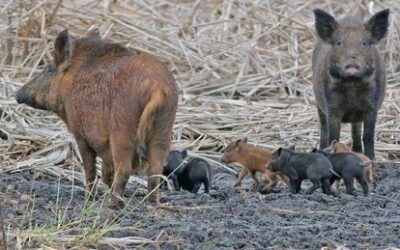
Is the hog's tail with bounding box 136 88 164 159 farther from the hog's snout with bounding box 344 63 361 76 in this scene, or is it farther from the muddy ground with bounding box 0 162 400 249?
the hog's snout with bounding box 344 63 361 76

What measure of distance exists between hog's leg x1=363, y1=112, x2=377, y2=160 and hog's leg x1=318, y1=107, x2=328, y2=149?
482 millimetres

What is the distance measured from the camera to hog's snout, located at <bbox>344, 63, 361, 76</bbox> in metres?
11.8

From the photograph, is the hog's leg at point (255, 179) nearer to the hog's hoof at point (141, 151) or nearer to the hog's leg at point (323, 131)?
the hog's hoof at point (141, 151)

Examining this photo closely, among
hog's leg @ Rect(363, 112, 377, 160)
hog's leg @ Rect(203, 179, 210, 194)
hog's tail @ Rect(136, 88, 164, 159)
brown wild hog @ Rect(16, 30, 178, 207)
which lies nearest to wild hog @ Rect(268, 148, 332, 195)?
hog's leg @ Rect(203, 179, 210, 194)

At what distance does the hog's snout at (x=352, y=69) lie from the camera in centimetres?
1175

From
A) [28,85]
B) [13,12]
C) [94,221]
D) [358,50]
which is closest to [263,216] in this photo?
[94,221]

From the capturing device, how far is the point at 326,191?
386 inches

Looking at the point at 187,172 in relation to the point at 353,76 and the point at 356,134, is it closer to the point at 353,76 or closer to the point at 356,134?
the point at 353,76

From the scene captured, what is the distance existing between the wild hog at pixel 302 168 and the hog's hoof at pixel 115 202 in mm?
1768

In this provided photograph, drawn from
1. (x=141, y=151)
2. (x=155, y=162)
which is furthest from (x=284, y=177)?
(x=141, y=151)

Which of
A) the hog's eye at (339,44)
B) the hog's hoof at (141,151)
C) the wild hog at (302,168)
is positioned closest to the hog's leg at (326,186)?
the wild hog at (302,168)

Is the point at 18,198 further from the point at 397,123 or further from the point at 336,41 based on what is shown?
the point at 397,123

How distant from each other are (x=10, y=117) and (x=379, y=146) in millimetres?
3663

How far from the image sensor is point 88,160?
9.32 m
